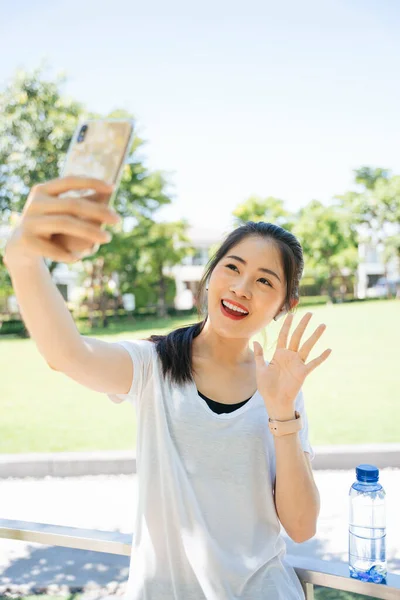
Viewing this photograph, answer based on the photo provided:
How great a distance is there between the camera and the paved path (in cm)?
280

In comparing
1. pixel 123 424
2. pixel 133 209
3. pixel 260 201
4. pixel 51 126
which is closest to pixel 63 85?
pixel 51 126

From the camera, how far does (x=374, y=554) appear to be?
1589 mm

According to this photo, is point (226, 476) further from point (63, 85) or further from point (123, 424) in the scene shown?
point (63, 85)

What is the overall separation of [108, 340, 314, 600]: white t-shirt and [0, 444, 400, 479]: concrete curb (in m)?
4.33

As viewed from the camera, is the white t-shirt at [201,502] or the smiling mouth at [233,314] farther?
the smiling mouth at [233,314]

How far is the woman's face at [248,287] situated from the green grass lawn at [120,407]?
3828 millimetres

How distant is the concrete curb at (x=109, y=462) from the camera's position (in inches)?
223

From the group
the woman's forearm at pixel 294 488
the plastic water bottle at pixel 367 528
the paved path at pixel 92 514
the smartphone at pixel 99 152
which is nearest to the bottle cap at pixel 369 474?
the plastic water bottle at pixel 367 528

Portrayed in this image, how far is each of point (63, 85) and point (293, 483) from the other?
63.9 ft

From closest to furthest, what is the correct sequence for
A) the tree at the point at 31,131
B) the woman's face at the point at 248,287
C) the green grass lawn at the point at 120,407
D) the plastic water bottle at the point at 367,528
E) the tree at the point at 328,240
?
the plastic water bottle at the point at 367,528 → the woman's face at the point at 248,287 → the green grass lawn at the point at 120,407 → the tree at the point at 31,131 → the tree at the point at 328,240

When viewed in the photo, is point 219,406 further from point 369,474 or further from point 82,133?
point 82,133

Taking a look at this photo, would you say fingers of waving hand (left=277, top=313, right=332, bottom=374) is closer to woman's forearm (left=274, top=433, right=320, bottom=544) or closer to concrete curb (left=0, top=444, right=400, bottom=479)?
woman's forearm (left=274, top=433, right=320, bottom=544)

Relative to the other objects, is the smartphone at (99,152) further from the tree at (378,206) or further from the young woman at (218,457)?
the tree at (378,206)

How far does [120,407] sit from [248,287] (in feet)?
26.2
